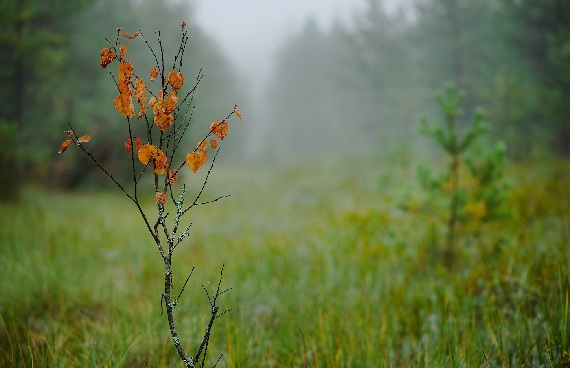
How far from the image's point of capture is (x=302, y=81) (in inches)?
1487

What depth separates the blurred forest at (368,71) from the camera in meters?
7.94

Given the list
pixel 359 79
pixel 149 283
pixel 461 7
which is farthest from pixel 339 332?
pixel 359 79

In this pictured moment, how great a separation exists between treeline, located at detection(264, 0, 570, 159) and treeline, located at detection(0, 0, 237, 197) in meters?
7.79

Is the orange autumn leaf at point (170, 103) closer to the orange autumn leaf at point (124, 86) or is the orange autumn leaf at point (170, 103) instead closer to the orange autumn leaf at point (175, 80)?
the orange autumn leaf at point (175, 80)

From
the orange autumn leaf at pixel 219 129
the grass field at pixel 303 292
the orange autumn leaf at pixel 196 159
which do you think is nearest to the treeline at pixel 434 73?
the grass field at pixel 303 292

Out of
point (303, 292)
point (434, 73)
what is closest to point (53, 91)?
point (303, 292)

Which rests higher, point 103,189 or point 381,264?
point 103,189

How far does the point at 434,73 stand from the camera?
20.0 meters

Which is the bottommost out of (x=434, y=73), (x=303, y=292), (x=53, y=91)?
(x=303, y=292)

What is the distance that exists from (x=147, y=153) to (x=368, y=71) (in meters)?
23.3

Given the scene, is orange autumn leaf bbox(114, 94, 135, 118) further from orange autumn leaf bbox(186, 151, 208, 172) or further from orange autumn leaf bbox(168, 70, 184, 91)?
orange autumn leaf bbox(186, 151, 208, 172)

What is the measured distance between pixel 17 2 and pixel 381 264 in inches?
329

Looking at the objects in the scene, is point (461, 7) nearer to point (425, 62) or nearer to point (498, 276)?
point (425, 62)

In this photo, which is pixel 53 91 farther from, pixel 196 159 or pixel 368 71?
pixel 368 71
